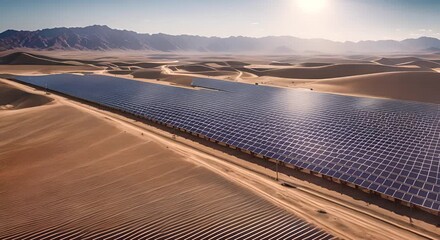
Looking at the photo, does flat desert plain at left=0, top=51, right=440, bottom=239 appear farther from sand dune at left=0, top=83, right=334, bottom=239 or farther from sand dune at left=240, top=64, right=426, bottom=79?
sand dune at left=240, top=64, right=426, bottom=79

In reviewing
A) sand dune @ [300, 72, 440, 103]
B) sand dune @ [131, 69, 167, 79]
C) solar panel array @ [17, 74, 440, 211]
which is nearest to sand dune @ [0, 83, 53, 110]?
solar panel array @ [17, 74, 440, 211]

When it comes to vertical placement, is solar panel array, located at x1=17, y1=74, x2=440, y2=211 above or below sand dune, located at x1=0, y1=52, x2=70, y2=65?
below

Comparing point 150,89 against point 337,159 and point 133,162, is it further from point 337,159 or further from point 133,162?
point 337,159

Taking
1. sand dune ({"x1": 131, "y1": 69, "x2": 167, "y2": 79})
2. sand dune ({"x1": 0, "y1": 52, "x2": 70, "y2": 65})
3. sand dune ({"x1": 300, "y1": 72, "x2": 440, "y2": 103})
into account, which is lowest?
sand dune ({"x1": 300, "y1": 72, "x2": 440, "y2": 103})

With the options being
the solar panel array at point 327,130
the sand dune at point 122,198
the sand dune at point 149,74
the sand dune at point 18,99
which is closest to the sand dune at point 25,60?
the sand dune at point 149,74

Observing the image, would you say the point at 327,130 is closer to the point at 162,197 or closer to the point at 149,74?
the point at 162,197

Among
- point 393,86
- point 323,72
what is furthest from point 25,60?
point 393,86

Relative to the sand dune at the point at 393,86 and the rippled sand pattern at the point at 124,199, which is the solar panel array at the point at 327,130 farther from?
the sand dune at the point at 393,86
